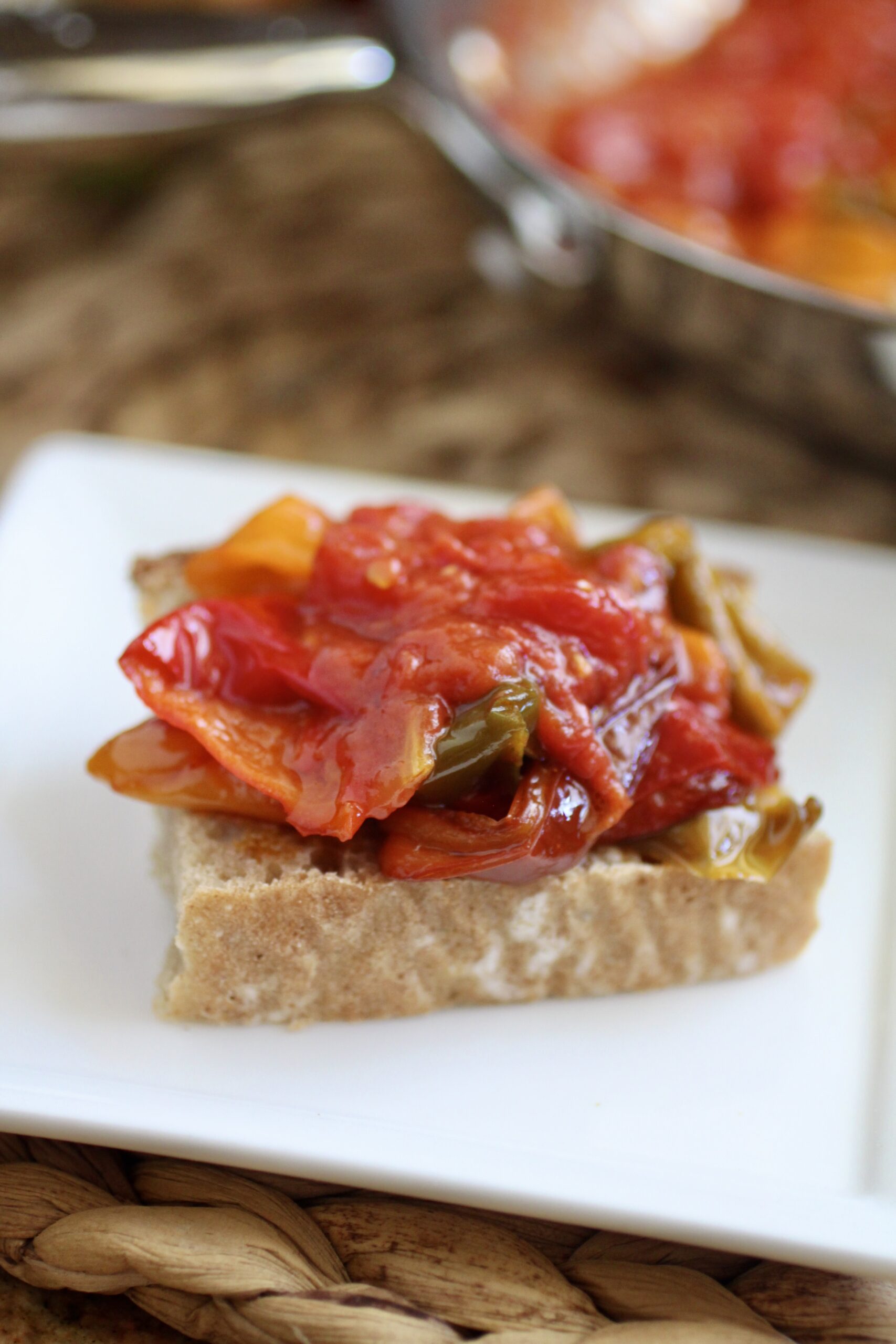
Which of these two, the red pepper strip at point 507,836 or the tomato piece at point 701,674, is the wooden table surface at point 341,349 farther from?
the red pepper strip at point 507,836

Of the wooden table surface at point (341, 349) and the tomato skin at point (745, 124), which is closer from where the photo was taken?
the wooden table surface at point (341, 349)

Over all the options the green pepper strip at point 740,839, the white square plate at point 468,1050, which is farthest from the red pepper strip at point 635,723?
the white square plate at point 468,1050

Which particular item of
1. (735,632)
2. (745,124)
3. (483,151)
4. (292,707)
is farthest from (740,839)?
(745,124)

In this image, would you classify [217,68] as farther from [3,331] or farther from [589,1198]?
[589,1198]

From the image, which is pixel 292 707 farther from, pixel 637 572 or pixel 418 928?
pixel 637 572

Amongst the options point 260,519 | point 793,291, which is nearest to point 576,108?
point 793,291

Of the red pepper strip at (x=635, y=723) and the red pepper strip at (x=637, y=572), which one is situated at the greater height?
the red pepper strip at (x=637, y=572)
